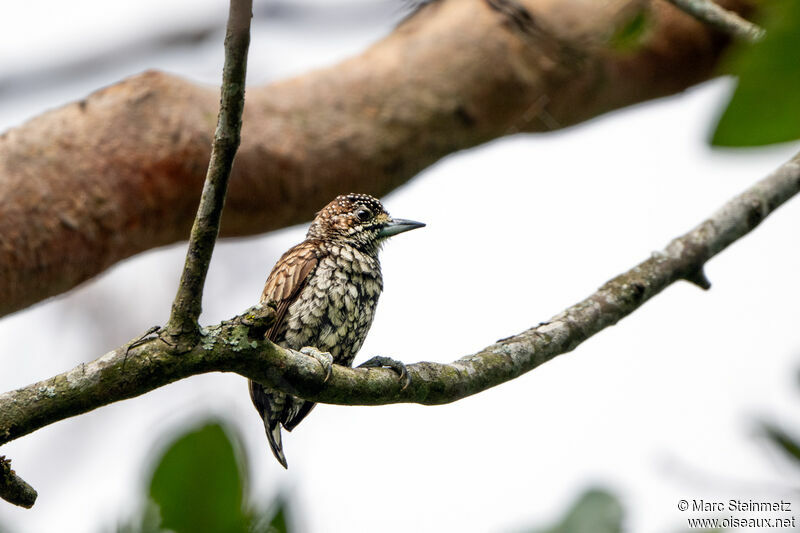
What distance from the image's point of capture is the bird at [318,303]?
417 centimetres

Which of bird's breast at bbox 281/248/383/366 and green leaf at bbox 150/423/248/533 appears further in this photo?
bird's breast at bbox 281/248/383/366

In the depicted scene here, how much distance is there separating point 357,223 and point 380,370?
1937 millimetres

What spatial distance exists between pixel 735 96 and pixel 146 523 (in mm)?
1356

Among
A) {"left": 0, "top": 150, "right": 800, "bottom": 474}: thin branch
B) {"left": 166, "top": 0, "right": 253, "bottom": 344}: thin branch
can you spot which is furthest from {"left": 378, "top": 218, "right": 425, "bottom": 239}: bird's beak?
{"left": 166, "top": 0, "right": 253, "bottom": 344}: thin branch

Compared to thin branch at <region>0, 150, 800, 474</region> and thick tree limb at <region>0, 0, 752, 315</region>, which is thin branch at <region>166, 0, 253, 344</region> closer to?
thin branch at <region>0, 150, 800, 474</region>

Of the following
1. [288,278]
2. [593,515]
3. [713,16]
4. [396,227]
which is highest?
[713,16]

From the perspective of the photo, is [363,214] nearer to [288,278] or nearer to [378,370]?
[288,278]

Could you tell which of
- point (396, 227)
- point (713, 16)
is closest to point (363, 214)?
point (396, 227)

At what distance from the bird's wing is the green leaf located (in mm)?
2405

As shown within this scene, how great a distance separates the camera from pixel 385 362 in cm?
308

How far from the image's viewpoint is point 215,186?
226cm

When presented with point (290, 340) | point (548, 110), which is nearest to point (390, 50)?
point (548, 110)

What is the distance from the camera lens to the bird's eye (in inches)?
193

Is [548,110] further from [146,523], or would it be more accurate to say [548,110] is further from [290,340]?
[146,523]
